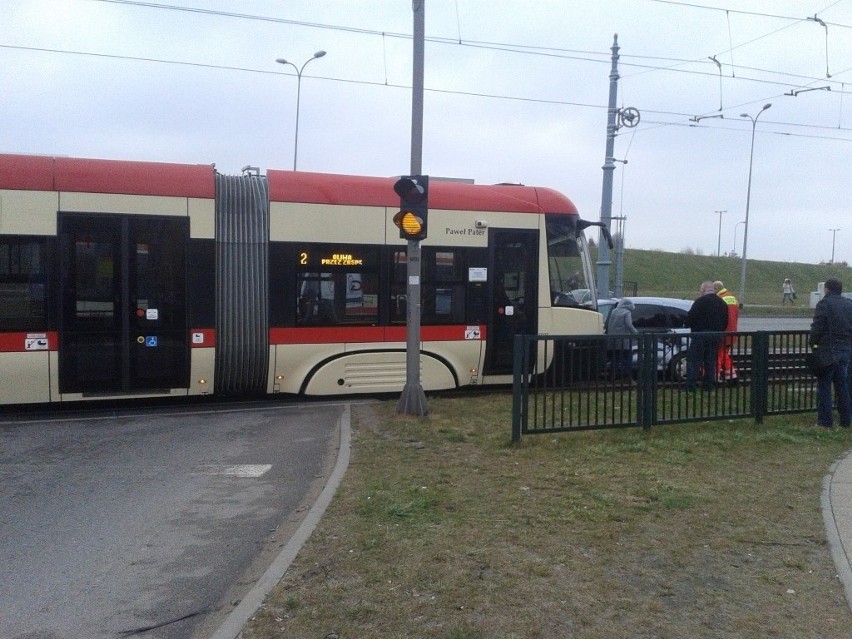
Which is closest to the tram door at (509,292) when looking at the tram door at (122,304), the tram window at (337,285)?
the tram window at (337,285)

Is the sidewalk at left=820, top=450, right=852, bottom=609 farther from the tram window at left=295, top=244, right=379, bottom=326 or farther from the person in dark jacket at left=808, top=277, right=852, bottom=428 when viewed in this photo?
the tram window at left=295, top=244, right=379, bottom=326

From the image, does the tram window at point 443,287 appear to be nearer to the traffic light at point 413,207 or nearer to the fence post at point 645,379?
the traffic light at point 413,207

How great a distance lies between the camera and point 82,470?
8.20 meters

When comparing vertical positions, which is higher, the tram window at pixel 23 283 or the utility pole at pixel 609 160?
the utility pole at pixel 609 160

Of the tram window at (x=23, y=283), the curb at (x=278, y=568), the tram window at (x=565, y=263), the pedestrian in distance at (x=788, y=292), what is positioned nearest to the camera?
the curb at (x=278, y=568)

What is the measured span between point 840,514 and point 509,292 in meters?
7.11

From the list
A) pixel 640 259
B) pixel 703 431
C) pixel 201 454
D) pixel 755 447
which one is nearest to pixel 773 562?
pixel 755 447

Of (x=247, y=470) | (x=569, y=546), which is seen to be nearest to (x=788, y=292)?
(x=247, y=470)

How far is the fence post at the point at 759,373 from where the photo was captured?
10086 millimetres

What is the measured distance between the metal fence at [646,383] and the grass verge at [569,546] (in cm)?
35

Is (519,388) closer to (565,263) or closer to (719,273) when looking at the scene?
(565,263)

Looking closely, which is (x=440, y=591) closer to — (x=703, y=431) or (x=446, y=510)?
(x=446, y=510)

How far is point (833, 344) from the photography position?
392 inches

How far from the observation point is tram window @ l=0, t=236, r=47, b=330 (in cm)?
1060
